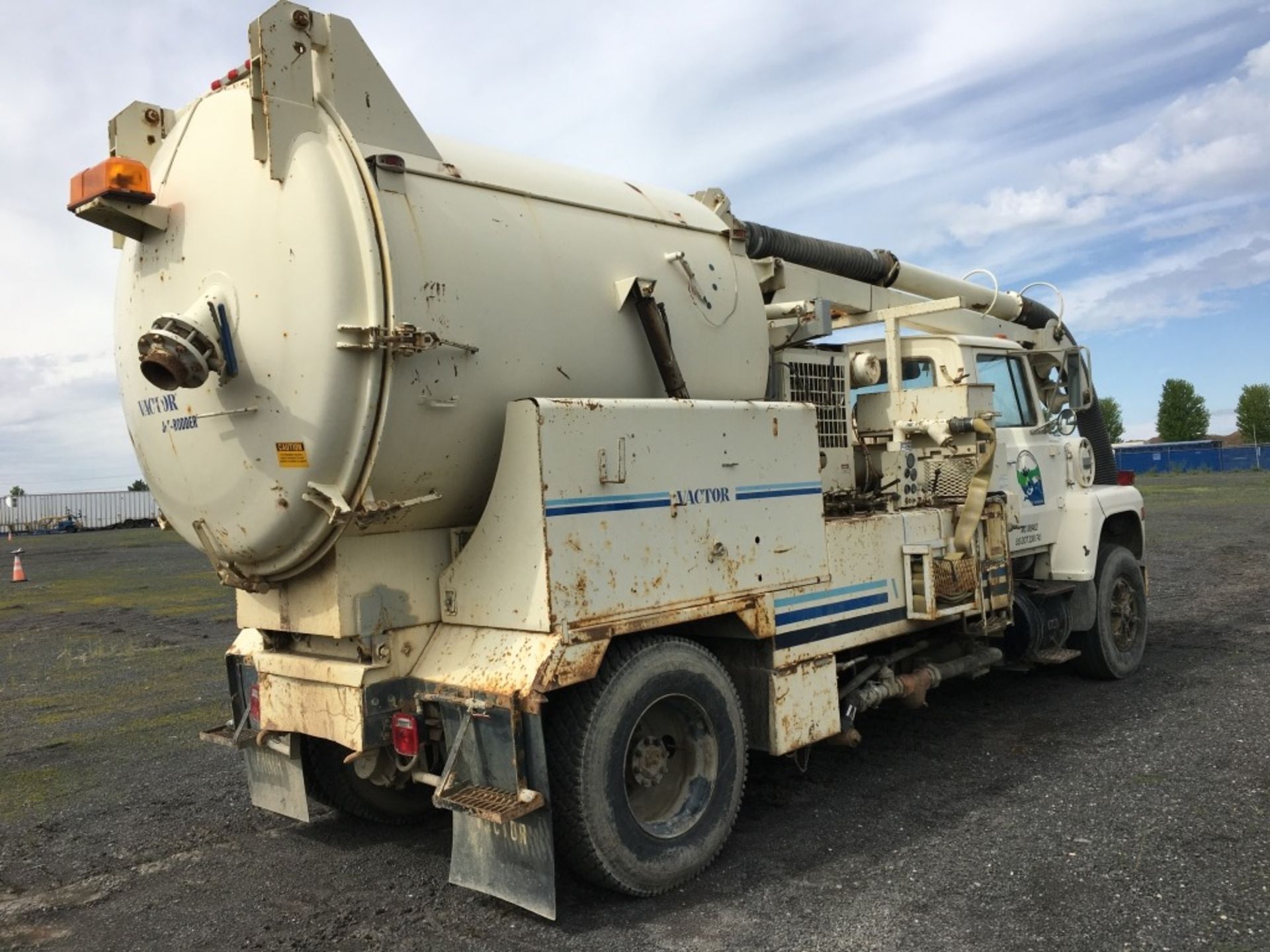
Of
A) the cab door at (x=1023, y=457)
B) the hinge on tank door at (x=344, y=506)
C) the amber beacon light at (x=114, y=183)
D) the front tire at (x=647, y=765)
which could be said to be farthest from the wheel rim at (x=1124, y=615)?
the amber beacon light at (x=114, y=183)

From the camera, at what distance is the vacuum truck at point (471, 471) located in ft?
A: 11.9

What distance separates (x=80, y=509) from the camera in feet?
172

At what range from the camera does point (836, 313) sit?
6484 millimetres

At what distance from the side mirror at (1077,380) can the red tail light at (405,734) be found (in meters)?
5.39

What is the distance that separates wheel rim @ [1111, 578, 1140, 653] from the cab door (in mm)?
891

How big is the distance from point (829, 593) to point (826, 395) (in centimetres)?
143

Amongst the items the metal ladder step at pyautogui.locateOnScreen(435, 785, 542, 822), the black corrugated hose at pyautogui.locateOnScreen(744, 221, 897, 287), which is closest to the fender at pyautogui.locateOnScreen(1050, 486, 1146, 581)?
the black corrugated hose at pyautogui.locateOnScreen(744, 221, 897, 287)

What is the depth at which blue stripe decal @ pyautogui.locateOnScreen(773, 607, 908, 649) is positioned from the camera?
4582 mm

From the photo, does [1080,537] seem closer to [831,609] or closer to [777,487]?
[831,609]

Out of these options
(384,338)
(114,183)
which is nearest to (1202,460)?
(384,338)

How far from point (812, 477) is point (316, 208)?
98.8 inches

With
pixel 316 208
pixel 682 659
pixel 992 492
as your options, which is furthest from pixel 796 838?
pixel 316 208

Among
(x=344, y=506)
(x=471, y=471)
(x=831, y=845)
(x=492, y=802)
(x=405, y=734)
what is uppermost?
(x=471, y=471)

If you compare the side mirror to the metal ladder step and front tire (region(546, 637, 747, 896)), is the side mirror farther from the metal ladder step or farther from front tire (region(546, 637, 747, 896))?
the metal ladder step
